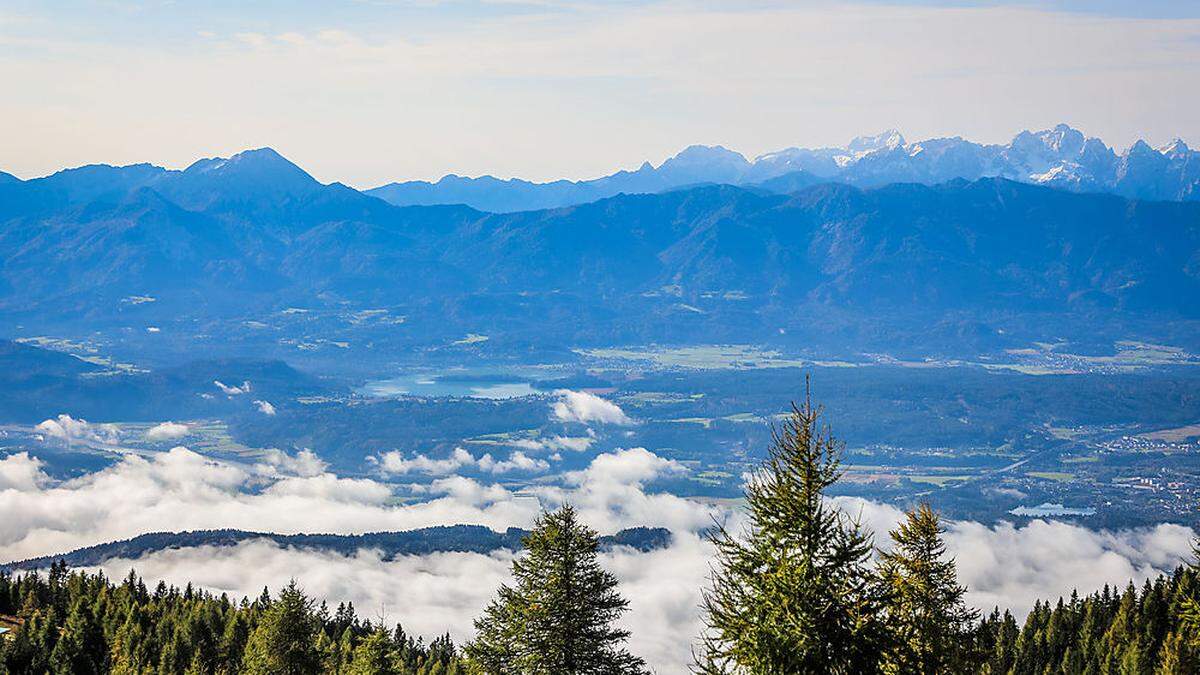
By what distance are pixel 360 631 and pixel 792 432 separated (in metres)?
106

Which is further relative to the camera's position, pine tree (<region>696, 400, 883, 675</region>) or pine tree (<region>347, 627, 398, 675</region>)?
pine tree (<region>347, 627, 398, 675</region>)

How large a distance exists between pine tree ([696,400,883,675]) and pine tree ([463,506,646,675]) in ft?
22.1

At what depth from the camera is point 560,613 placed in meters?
26.4

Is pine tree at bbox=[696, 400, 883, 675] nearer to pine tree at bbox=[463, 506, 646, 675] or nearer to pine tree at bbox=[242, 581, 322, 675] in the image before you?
pine tree at bbox=[463, 506, 646, 675]

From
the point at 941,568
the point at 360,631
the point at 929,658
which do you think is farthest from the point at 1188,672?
the point at 360,631

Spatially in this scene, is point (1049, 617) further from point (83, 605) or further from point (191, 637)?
point (83, 605)

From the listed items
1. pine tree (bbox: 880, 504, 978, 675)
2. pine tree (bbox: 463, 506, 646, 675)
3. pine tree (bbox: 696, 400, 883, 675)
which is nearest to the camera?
pine tree (bbox: 696, 400, 883, 675)

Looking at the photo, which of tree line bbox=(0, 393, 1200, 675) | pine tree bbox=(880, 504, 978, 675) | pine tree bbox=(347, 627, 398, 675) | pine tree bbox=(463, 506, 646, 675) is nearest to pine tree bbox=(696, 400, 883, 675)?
tree line bbox=(0, 393, 1200, 675)

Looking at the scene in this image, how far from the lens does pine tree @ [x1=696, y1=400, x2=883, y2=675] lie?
60.6 feet

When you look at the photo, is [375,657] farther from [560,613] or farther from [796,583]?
[796,583]

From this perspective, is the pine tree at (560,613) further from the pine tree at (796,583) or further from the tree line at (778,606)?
the pine tree at (796,583)

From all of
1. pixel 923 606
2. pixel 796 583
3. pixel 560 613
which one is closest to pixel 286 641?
pixel 560 613

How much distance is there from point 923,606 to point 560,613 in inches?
292

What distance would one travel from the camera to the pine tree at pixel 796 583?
18.5 m
